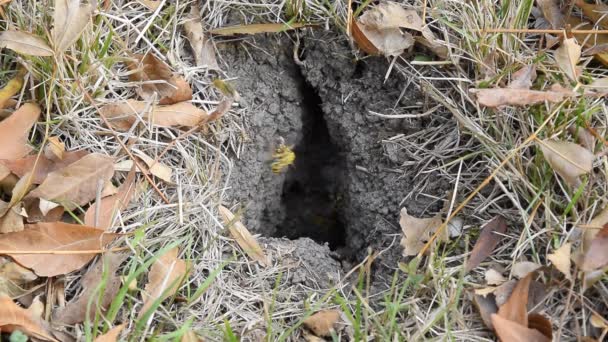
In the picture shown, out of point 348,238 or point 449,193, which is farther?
point 348,238

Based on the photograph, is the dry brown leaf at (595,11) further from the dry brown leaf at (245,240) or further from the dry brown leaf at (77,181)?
the dry brown leaf at (77,181)

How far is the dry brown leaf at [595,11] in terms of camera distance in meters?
1.79

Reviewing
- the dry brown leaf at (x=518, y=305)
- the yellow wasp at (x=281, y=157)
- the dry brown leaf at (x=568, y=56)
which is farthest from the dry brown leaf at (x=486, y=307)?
the yellow wasp at (x=281, y=157)

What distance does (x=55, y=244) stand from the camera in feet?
5.09

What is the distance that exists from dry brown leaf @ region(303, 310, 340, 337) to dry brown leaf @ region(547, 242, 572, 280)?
508mm

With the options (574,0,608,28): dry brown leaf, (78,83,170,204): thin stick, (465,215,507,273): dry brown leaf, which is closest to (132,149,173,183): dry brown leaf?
(78,83,170,204): thin stick

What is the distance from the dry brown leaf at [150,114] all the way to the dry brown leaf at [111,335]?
53 cm

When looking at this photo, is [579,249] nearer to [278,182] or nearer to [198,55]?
[278,182]

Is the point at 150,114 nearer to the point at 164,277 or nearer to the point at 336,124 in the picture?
the point at 164,277

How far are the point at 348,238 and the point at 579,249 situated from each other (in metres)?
0.70

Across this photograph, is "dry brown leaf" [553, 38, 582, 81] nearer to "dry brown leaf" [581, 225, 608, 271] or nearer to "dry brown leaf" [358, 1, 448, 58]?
"dry brown leaf" [358, 1, 448, 58]

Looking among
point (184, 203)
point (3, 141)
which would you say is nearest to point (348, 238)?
point (184, 203)

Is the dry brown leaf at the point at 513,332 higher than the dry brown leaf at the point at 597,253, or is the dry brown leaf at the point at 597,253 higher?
the dry brown leaf at the point at 597,253

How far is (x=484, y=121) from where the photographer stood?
169cm
